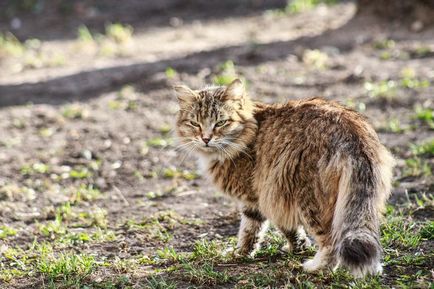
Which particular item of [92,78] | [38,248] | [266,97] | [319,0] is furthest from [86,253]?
[319,0]

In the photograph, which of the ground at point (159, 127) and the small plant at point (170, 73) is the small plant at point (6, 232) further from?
the small plant at point (170, 73)

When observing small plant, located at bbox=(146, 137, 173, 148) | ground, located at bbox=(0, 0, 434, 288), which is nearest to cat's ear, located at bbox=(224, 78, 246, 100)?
ground, located at bbox=(0, 0, 434, 288)

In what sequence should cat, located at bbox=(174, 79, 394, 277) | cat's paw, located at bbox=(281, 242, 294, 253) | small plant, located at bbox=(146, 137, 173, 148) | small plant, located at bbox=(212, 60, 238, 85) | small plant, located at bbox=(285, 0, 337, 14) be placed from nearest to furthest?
cat, located at bbox=(174, 79, 394, 277) → cat's paw, located at bbox=(281, 242, 294, 253) → small plant, located at bbox=(146, 137, 173, 148) → small plant, located at bbox=(212, 60, 238, 85) → small plant, located at bbox=(285, 0, 337, 14)


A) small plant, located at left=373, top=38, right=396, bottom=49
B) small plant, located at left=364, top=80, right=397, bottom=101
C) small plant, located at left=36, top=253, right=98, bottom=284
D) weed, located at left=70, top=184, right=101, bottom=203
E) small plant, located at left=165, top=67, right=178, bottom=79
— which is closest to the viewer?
small plant, located at left=36, top=253, right=98, bottom=284

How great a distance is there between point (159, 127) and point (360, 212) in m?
4.58

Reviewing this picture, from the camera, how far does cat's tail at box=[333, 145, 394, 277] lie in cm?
358

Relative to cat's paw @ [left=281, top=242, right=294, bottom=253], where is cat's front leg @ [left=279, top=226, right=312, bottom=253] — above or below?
above

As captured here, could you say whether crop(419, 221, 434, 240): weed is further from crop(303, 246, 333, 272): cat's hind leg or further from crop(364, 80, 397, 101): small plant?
crop(364, 80, 397, 101): small plant

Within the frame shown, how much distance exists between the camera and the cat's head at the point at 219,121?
186 inches

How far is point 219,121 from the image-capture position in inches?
187

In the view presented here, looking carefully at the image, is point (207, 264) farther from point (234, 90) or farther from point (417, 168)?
point (417, 168)

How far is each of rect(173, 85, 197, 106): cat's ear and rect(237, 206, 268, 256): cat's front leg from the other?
82 centimetres

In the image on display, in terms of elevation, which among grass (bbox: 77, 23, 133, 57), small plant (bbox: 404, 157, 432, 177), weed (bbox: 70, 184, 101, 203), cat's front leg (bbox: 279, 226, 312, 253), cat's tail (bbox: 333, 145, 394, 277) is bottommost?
weed (bbox: 70, 184, 101, 203)

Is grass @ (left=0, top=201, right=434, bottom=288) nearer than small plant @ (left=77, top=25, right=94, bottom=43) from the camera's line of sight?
Yes
